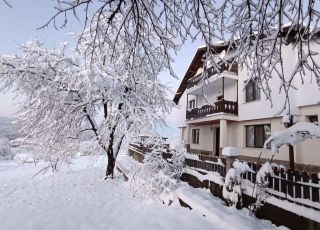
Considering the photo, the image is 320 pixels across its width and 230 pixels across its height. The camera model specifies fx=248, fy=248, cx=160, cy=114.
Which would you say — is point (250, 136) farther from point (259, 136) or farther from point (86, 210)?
point (86, 210)

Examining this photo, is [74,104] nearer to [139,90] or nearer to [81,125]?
[81,125]

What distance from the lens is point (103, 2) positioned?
10.1ft

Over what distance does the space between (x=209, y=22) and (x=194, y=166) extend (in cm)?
669

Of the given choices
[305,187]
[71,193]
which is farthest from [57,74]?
[305,187]

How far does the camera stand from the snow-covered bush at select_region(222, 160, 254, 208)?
5902 millimetres

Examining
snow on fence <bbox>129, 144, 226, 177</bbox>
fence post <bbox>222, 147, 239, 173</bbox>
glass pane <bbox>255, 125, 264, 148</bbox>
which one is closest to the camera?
fence post <bbox>222, 147, 239, 173</bbox>

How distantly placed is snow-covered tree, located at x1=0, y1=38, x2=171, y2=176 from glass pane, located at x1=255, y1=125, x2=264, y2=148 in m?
6.08

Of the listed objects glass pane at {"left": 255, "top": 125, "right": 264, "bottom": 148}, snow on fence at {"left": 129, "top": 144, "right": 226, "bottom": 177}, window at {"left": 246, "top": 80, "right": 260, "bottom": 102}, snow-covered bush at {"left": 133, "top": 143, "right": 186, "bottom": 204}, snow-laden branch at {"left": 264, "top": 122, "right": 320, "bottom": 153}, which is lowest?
snow-covered bush at {"left": 133, "top": 143, "right": 186, "bottom": 204}

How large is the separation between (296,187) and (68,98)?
392 inches

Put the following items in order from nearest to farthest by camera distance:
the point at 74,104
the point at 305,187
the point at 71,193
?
the point at 305,187 → the point at 71,193 → the point at 74,104

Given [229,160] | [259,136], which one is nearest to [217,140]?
[259,136]

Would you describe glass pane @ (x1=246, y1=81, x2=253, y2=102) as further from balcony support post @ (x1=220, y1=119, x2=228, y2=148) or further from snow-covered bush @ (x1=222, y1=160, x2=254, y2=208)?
snow-covered bush @ (x1=222, y1=160, x2=254, y2=208)

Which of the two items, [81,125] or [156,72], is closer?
[156,72]

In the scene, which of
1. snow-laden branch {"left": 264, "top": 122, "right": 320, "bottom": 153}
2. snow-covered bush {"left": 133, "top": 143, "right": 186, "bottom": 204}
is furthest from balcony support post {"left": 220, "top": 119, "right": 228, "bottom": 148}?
snow-laden branch {"left": 264, "top": 122, "right": 320, "bottom": 153}
